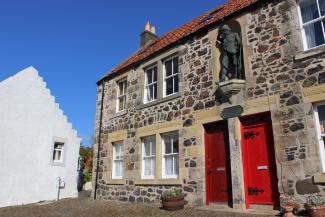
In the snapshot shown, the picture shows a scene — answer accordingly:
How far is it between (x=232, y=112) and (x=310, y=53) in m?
2.53

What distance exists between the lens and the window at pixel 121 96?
1336 cm

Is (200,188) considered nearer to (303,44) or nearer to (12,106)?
(303,44)

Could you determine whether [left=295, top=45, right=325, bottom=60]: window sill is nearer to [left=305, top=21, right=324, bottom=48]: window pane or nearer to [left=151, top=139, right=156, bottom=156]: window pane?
[left=305, top=21, right=324, bottom=48]: window pane

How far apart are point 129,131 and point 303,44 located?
7.23 metres

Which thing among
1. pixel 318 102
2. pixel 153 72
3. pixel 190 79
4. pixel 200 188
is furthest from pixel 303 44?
pixel 153 72

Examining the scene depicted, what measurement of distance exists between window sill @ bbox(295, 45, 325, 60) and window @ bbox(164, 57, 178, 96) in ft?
14.7

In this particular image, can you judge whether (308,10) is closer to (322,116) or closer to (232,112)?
(322,116)

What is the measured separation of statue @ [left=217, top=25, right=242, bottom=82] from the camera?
8875 millimetres

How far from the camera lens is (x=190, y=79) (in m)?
10.1

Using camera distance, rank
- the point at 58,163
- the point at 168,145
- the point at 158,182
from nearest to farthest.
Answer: the point at 158,182, the point at 168,145, the point at 58,163

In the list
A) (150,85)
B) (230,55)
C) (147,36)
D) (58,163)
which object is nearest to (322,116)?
(230,55)

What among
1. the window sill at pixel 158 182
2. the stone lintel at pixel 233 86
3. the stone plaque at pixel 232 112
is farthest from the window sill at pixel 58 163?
the stone lintel at pixel 233 86

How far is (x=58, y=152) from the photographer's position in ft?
53.8

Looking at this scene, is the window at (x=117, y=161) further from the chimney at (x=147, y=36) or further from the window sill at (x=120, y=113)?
the chimney at (x=147, y=36)
